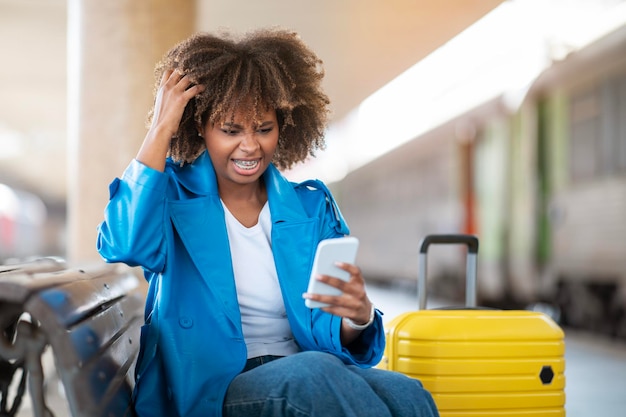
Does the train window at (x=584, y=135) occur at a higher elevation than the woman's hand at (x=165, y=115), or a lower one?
higher

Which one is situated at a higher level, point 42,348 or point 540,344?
point 42,348

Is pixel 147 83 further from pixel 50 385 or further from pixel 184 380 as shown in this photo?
pixel 184 380

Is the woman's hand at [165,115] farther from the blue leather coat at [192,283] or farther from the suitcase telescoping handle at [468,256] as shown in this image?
the suitcase telescoping handle at [468,256]

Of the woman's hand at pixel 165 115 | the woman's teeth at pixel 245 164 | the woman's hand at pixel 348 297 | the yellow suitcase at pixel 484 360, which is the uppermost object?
the woman's hand at pixel 165 115

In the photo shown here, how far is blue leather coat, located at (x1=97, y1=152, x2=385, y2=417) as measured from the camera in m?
2.06

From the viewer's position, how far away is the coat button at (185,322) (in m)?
2.10

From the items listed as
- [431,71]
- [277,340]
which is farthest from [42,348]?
[431,71]

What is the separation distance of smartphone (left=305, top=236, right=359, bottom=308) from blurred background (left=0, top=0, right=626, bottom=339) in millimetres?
842

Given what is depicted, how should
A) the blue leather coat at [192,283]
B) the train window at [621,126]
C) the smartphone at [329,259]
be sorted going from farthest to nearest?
the train window at [621,126] < the blue leather coat at [192,283] < the smartphone at [329,259]

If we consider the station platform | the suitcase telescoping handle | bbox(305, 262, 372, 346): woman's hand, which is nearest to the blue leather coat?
bbox(305, 262, 372, 346): woman's hand

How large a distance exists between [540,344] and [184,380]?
1.39 m

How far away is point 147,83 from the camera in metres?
6.81

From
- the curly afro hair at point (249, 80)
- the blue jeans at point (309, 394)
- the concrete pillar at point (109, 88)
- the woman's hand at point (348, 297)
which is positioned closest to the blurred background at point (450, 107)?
the concrete pillar at point (109, 88)

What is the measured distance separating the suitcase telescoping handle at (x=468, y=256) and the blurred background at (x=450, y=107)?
25.6 inches
